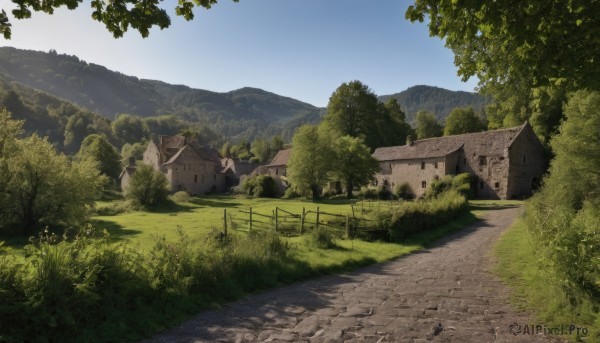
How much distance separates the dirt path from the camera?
22.9 feet

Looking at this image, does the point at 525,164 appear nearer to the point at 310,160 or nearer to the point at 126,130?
the point at 310,160

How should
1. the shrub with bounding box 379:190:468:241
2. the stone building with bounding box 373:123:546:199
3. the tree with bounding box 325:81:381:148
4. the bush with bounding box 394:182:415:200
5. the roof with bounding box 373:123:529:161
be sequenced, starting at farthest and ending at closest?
the tree with bounding box 325:81:381:148, the bush with bounding box 394:182:415:200, the roof with bounding box 373:123:529:161, the stone building with bounding box 373:123:546:199, the shrub with bounding box 379:190:468:241

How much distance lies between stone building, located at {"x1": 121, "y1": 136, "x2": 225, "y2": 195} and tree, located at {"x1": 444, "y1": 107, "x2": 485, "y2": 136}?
46982 mm

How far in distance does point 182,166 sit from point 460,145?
4403 centimetres

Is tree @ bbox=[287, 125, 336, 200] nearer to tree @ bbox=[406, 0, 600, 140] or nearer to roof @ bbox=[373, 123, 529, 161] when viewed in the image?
roof @ bbox=[373, 123, 529, 161]

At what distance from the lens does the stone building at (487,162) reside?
47.1 meters

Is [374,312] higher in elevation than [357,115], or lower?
lower

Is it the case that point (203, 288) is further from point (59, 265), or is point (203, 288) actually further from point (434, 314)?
point (434, 314)

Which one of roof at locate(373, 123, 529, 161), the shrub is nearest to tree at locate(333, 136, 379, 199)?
roof at locate(373, 123, 529, 161)

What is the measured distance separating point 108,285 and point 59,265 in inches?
45.0

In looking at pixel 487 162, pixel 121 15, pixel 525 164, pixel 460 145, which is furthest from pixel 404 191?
pixel 121 15

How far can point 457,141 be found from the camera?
53406 mm

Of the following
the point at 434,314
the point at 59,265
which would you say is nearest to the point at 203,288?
the point at 59,265

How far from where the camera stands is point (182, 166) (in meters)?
61.0
